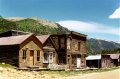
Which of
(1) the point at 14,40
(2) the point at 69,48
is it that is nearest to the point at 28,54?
(1) the point at 14,40

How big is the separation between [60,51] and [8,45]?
46.2 feet

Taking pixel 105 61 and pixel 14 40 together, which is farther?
pixel 105 61

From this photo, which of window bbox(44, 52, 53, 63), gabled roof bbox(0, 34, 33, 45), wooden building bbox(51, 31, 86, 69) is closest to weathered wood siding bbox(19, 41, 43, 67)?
gabled roof bbox(0, 34, 33, 45)

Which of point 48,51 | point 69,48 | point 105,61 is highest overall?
point 69,48

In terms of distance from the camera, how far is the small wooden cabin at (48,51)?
51.2m

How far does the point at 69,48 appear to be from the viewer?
57062mm

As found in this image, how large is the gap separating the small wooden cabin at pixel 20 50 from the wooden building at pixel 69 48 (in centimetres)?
922

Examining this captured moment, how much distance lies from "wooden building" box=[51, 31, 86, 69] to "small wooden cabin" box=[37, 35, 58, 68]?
1.72 meters

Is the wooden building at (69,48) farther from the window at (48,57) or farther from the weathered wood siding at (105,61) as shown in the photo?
the weathered wood siding at (105,61)

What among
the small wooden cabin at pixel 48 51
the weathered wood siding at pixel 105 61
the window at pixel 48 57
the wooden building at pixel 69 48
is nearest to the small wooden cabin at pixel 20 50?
the small wooden cabin at pixel 48 51

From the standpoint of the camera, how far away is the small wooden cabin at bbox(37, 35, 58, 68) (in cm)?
5124

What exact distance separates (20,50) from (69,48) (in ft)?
50.1

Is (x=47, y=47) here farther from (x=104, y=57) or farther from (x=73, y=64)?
(x=104, y=57)

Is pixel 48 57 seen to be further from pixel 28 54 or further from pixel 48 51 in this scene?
pixel 28 54
